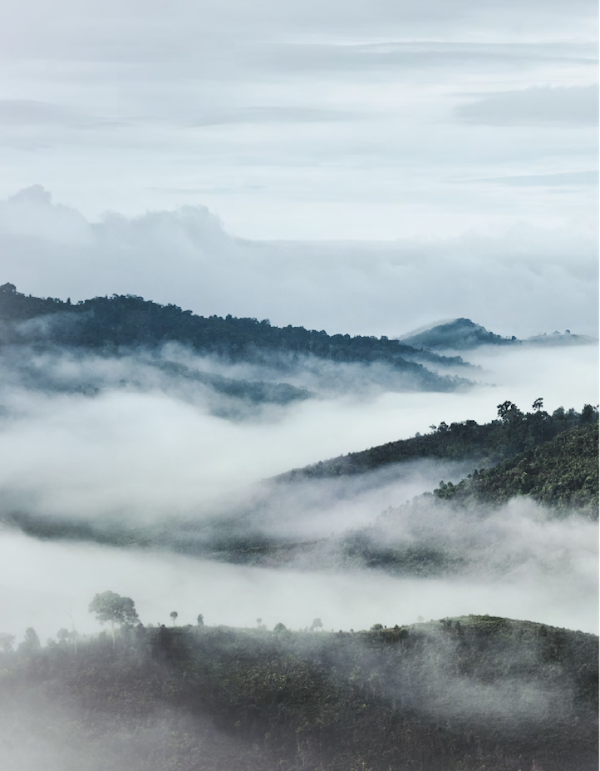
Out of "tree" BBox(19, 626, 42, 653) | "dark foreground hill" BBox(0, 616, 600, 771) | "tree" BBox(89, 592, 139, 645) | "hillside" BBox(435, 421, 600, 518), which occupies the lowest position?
"dark foreground hill" BBox(0, 616, 600, 771)

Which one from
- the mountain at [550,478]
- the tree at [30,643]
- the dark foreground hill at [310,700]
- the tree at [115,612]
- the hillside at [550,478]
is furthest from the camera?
the hillside at [550,478]

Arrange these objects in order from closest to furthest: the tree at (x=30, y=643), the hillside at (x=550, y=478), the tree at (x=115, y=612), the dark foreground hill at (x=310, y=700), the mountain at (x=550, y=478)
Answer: the dark foreground hill at (x=310, y=700) → the tree at (x=30, y=643) → the tree at (x=115, y=612) → the mountain at (x=550, y=478) → the hillside at (x=550, y=478)

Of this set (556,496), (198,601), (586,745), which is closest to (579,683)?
(586,745)

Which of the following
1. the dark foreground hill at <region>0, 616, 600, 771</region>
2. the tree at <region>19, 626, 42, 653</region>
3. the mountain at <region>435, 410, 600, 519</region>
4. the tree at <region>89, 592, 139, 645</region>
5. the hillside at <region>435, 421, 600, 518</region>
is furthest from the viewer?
the hillside at <region>435, 421, 600, 518</region>

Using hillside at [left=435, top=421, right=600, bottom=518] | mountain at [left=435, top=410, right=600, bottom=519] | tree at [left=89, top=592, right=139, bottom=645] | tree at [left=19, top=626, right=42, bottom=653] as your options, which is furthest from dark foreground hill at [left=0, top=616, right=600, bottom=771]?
mountain at [left=435, top=410, right=600, bottom=519]

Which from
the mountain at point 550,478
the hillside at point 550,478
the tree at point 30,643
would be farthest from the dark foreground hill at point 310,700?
the mountain at point 550,478

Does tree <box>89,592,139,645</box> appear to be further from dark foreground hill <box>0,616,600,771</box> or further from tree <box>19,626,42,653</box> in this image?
tree <box>19,626,42,653</box>

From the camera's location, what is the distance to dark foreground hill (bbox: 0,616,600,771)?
10438cm

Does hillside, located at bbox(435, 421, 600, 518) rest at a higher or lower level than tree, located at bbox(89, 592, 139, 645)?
higher

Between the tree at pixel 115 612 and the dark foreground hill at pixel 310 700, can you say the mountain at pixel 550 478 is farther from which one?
the tree at pixel 115 612

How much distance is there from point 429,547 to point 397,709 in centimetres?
5942

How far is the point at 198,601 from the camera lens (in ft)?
613

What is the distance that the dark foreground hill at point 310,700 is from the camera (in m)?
104

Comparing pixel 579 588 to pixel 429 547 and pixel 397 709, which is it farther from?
pixel 397 709
